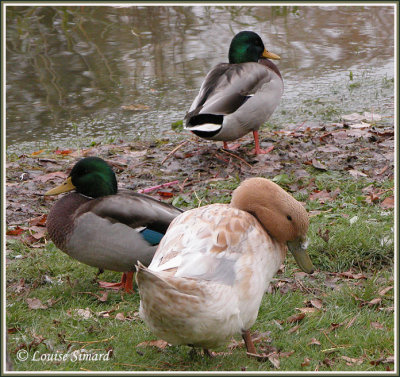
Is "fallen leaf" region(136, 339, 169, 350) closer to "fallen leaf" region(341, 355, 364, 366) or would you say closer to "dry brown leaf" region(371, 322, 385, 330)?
"fallen leaf" region(341, 355, 364, 366)

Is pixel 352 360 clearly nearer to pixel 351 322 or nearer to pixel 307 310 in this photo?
pixel 351 322

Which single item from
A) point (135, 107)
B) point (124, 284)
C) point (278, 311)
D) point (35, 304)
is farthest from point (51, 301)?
point (135, 107)

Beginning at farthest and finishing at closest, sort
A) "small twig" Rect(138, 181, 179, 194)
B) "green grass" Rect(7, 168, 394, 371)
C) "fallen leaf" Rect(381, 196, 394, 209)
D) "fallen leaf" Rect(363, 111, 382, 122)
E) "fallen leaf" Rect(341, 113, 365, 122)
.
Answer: "fallen leaf" Rect(341, 113, 365, 122) → "fallen leaf" Rect(363, 111, 382, 122) → "small twig" Rect(138, 181, 179, 194) → "fallen leaf" Rect(381, 196, 394, 209) → "green grass" Rect(7, 168, 394, 371)

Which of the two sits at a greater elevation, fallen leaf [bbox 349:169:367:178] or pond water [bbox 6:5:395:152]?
fallen leaf [bbox 349:169:367:178]

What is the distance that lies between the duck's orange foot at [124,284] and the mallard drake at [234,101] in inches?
92.3

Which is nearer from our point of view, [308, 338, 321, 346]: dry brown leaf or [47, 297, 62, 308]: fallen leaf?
[308, 338, 321, 346]: dry brown leaf

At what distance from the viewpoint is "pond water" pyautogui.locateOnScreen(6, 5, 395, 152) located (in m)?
8.94

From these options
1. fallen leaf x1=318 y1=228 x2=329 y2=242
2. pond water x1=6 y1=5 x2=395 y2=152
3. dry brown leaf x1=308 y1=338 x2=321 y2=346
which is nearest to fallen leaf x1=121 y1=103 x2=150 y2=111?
pond water x1=6 y1=5 x2=395 y2=152

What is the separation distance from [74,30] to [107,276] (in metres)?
8.23

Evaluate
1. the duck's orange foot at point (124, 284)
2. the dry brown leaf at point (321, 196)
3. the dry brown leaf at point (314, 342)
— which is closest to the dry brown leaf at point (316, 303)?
the dry brown leaf at point (314, 342)

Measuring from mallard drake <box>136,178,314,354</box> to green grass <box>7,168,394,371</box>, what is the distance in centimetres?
39

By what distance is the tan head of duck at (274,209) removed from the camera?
12.0 feet

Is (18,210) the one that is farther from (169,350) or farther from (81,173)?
(169,350)

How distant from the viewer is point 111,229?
4.72m
